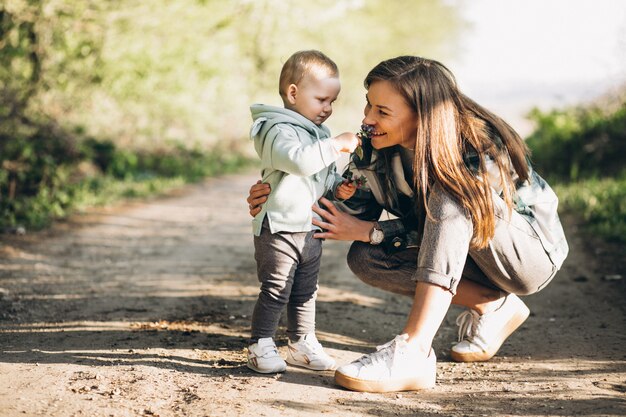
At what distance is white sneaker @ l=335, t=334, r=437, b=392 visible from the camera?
2604 mm

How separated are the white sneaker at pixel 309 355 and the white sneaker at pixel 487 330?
581 millimetres

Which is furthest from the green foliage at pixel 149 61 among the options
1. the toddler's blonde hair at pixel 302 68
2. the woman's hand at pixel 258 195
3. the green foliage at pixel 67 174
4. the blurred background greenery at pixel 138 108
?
the woman's hand at pixel 258 195

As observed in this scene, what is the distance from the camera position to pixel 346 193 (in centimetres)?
300

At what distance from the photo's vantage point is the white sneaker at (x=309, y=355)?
2.86 m

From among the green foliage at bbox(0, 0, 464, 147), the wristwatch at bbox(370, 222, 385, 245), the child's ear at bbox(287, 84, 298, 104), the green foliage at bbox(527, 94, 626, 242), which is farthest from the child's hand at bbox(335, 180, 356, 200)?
the green foliage at bbox(527, 94, 626, 242)

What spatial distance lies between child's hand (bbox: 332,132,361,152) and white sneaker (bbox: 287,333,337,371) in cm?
78

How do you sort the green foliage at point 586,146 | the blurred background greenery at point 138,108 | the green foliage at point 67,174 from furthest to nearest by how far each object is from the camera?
the green foliage at point 586,146, the blurred background greenery at point 138,108, the green foliage at point 67,174

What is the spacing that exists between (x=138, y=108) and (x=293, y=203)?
24.3 ft

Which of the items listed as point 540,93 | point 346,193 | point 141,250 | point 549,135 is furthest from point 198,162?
point 540,93

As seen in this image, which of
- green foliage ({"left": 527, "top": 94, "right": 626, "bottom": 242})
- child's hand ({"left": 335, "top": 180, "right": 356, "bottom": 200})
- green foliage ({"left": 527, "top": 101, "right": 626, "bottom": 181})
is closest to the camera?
child's hand ({"left": 335, "top": 180, "right": 356, "bottom": 200})

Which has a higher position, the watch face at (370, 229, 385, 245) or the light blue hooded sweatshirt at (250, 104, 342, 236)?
the light blue hooded sweatshirt at (250, 104, 342, 236)

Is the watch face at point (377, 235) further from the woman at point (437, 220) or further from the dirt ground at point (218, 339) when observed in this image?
the dirt ground at point (218, 339)

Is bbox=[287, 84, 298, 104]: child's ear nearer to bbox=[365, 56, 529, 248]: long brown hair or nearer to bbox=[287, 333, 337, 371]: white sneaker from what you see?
bbox=[365, 56, 529, 248]: long brown hair

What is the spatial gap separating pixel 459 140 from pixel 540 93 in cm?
3496
